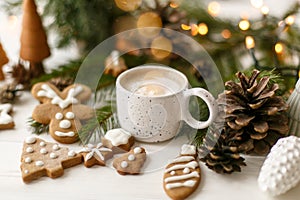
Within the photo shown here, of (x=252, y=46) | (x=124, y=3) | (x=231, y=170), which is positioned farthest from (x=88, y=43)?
(x=231, y=170)

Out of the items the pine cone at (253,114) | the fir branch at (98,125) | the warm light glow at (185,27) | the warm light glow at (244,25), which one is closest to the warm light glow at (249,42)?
the warm light glow at (244,25)

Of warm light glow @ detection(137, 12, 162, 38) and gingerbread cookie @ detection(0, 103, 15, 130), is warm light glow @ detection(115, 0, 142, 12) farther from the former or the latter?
gingerbread cookie @ detection(0, 103, 15, 130)

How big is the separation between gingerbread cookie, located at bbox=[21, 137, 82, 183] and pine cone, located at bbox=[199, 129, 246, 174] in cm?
22

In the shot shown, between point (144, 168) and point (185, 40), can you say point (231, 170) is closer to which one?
point (144, 168)

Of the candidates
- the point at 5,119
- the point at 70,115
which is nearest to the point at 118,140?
the point at 70,115

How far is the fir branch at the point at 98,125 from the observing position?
89 centimetres

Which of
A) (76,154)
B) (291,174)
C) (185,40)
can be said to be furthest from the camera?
(185,40)

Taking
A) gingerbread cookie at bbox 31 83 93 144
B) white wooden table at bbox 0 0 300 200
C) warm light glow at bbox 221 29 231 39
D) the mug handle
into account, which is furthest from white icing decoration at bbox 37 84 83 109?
warm light glow at bbox 221 29 231 39

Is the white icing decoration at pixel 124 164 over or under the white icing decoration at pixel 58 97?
under

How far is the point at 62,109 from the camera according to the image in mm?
945

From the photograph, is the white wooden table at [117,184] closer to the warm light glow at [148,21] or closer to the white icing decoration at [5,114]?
the white icing decoration at [5,114]

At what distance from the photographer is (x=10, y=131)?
93 centimetres

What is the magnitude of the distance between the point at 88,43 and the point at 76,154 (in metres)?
0.39

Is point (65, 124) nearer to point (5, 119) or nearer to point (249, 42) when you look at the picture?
point (5, 119)
